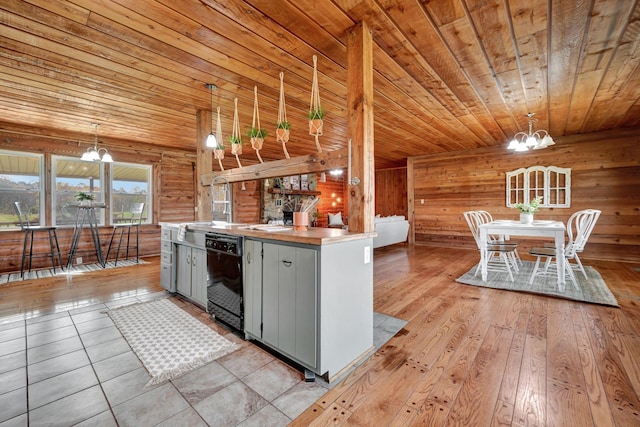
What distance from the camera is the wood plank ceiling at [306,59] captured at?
6.57 feet

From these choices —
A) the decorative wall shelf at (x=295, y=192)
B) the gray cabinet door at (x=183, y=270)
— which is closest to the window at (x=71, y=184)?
Answer: the gray cabinet door at (x=183, y=270)

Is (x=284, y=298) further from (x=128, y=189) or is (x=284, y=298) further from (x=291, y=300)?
(x=128, y=189)

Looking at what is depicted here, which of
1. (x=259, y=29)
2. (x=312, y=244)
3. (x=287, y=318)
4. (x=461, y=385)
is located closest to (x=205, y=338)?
(x=287, y=318)

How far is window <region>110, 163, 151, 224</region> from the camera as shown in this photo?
5742mm

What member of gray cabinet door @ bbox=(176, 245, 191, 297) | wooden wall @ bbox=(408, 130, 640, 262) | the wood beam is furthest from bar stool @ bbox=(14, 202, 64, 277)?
wooden wall @ bbox=(408, 130, 640, 262)

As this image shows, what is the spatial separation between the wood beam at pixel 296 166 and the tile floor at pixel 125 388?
1.48 meters

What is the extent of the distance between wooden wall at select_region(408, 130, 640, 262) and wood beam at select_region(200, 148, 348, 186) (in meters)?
5.90

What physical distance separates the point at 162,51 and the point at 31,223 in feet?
15.4

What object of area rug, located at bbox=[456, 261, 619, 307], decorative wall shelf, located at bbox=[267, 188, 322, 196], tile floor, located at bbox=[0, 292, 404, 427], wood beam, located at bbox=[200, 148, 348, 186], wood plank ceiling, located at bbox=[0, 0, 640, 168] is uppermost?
wood plank ceiling, located at bbox=[0, 0, 640, 168]

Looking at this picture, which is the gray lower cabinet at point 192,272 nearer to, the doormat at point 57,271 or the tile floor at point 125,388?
the tile floor at point 125,388

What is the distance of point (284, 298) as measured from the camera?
1.89 m

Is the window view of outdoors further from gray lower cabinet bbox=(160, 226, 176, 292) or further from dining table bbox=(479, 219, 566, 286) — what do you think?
dining table bbox=(479, 219, 566, 286)

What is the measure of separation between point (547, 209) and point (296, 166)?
6311mm

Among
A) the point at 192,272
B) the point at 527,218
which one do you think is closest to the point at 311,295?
the point at 192,272
